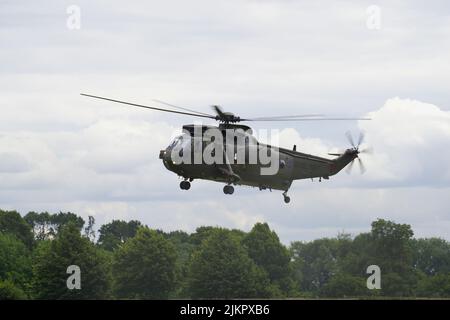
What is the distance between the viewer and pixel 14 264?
577 feet

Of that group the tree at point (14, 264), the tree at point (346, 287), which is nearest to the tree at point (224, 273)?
the tree at point (346, 287)

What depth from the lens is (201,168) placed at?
298 ft

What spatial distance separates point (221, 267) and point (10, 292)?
30.1 meters

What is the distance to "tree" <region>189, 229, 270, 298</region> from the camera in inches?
6309

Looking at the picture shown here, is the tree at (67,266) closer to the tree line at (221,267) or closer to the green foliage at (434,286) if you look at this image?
the tree line at (221,267)

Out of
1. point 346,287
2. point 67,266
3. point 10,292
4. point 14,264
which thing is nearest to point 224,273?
point 346,287

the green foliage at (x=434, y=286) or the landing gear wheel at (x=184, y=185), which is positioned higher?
the landing gear wheel at (x=184, y=185)

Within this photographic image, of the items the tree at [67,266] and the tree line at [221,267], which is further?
the tree at [67,266]

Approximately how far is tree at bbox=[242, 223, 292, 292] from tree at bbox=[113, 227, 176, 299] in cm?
1470

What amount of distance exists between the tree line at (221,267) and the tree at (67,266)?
140mm

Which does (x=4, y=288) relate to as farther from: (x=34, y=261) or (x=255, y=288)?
(x=255, y=288)

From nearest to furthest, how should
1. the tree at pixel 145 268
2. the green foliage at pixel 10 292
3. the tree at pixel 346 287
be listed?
the tree at pixel 346 287, the green foliage at pixel 10 292, the tree at pixel 145 268

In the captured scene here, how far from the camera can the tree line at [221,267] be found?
494ft
